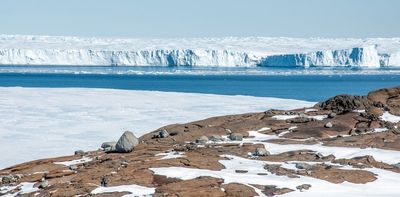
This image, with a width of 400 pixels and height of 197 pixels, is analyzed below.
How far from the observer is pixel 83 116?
89.7ft

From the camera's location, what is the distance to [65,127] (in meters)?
23.5

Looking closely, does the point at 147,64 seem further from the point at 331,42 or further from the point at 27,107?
the point at 27,107

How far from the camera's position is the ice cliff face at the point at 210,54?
11394 cm

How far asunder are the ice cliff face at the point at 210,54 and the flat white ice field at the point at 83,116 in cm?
7733

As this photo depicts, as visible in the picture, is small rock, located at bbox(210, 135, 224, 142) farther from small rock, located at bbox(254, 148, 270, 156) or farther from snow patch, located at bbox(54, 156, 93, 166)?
snow patch, located at bbox(54, 156, 93, 166)

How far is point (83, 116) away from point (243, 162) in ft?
52.8

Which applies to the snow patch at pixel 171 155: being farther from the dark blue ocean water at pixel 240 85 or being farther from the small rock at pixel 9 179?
the dark blue ocean water at pixel 240 85

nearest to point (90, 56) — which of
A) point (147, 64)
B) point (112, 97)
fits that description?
point (147, 64)

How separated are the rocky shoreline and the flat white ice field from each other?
4261 mm

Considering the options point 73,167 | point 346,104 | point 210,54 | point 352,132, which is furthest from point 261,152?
point 210,54

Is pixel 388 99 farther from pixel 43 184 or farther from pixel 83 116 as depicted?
pixel 83 116

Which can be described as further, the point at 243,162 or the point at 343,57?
the point at 343,57

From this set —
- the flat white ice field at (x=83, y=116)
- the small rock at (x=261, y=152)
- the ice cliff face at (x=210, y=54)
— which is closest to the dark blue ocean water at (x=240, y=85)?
the ice cliff face at (x=210, y=54)

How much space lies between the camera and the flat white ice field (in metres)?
19.2
